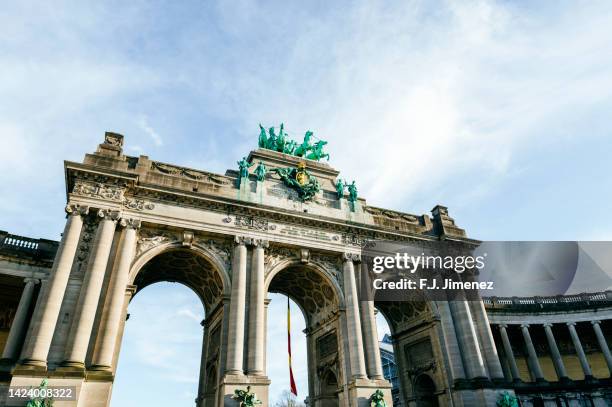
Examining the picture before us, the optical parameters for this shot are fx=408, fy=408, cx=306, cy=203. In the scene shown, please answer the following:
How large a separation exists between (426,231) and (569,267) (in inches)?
1078

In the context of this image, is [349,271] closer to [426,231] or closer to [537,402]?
[426,231]

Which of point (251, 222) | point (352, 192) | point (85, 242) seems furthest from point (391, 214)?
point (85, 242)

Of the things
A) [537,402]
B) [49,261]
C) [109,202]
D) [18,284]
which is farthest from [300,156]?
[537,402]

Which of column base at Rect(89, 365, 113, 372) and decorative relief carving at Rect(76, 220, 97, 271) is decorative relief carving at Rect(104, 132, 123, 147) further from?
column base at Rect(89, 365, 113, 372)

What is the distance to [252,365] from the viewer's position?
23922 millimetres

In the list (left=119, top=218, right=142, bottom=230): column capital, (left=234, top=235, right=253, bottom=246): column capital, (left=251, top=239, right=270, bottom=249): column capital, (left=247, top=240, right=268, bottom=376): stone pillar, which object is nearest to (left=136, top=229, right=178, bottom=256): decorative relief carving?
(left=119, top=218, right=142, bottom=230): column capital

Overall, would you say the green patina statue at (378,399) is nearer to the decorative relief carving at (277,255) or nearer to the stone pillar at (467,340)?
→ the stone pillar at (467,340)

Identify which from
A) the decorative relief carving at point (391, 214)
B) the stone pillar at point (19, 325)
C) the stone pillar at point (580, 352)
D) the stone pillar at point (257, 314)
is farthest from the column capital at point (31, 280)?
the stone pillar at point (580, 352)

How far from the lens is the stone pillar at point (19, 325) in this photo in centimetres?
2345

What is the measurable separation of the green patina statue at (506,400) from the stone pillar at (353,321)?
33.1ft

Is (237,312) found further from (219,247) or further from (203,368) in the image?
(203,368)

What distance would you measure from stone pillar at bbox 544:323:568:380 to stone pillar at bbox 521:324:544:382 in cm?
141

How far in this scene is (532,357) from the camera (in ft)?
124

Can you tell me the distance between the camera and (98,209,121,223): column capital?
24.1m
